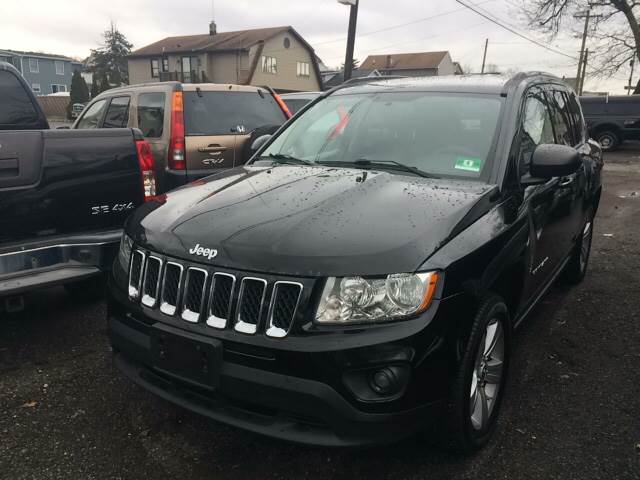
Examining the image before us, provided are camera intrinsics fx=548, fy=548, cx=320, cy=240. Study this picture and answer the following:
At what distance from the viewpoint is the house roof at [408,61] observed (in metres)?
72.9

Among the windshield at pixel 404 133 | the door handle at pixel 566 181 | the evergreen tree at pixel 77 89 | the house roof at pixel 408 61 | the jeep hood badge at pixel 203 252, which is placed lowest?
the jeep hood badge at pixel 203 252

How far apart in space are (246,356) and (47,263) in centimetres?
187

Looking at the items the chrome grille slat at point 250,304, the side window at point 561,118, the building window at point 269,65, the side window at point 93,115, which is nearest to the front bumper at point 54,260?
the chrome grille slat at point 250,304

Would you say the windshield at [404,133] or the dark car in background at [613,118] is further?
the dark car in background at [613,118]

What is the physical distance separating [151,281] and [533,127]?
8.11 feet

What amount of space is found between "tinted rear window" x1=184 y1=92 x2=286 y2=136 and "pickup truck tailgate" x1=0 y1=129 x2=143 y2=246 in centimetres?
233

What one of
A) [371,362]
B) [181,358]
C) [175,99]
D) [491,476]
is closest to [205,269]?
[181,358]

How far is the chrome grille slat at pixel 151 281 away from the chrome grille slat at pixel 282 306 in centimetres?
61

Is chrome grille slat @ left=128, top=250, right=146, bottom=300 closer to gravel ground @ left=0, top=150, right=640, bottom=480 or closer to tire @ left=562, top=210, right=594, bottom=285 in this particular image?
gravel ground @ left=0, top=150, right=640, bottom=480

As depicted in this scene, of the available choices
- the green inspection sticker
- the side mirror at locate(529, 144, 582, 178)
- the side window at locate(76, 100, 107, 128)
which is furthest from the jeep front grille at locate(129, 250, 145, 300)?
the side window at locate(76, 100, 107, 128)

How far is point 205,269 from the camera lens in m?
2.26

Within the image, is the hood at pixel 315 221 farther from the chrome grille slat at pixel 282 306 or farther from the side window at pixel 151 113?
the side window at pixel 151 113

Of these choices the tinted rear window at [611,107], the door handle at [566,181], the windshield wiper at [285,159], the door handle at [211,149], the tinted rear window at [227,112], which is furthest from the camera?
the tinted rear window at [611,107]

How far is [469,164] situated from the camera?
298 centimetres
